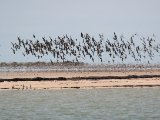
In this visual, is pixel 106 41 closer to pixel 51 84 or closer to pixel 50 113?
pixel 51 84

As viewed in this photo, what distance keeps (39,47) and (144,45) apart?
36.0 metres

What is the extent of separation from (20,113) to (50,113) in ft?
7.38

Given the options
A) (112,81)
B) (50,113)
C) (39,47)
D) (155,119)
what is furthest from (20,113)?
(39,47)

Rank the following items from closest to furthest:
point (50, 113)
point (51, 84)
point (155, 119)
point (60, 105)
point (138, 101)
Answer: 1. point (155, 119)
2. point (50, 113)
3. point (60, 105)
4. point (138, 101)
5. point (51, 84)

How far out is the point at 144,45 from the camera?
493 feet

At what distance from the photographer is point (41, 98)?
44.0 m

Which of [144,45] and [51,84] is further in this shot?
[144,45]

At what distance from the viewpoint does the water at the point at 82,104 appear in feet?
103

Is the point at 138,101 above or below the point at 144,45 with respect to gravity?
below

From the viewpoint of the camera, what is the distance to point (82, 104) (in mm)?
39125

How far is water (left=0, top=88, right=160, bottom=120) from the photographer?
31.3 meters

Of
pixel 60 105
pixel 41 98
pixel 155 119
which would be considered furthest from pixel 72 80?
pixel 155 119

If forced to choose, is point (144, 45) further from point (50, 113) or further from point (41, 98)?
point (50, 113)

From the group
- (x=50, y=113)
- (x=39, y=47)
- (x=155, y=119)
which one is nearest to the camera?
(x=155, y=119)
